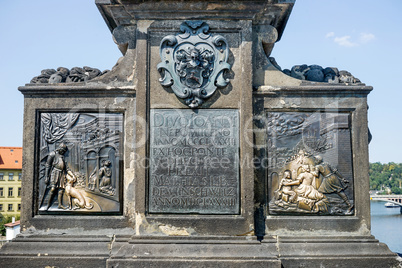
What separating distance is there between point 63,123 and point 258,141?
317cm

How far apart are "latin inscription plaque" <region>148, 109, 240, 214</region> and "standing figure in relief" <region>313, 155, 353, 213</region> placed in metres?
1.35

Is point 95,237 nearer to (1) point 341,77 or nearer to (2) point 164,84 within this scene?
(2) point 164,84

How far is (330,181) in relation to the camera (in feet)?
20.9

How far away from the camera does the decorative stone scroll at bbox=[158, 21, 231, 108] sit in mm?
6234

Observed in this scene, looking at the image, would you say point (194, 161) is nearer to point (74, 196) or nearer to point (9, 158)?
point (74, 196)

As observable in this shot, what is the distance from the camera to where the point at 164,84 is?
20.4ft

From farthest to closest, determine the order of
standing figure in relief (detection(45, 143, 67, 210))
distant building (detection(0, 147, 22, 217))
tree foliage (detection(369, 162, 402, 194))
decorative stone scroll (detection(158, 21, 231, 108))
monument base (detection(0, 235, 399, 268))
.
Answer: tree foliage (detection(369, 162, 402, 194))
distant building (detection(0, 147, 22, 217))
standing figure in relief (detection(45, 143, 67, 210))
decorative stone scroll (detection(158, 21, 231, 108))
monument base (detection(0, 235, 399, 268))

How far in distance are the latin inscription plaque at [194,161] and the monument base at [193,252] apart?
1.76 ft

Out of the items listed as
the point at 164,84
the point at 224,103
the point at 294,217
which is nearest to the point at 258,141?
the point at 224,103

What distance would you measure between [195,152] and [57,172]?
2.23 metres

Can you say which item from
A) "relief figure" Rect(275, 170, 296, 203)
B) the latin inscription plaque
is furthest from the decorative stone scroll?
"relief figure" Rect(275, 170, 296, 203)

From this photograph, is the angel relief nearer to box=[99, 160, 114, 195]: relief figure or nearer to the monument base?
the monument base

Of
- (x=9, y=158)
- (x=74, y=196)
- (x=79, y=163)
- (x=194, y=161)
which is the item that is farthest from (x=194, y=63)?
(x=9, y=158)

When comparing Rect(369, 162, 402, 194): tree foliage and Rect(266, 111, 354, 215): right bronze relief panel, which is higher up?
Rect(266, 111, 354, 215): right bronze relief panel
